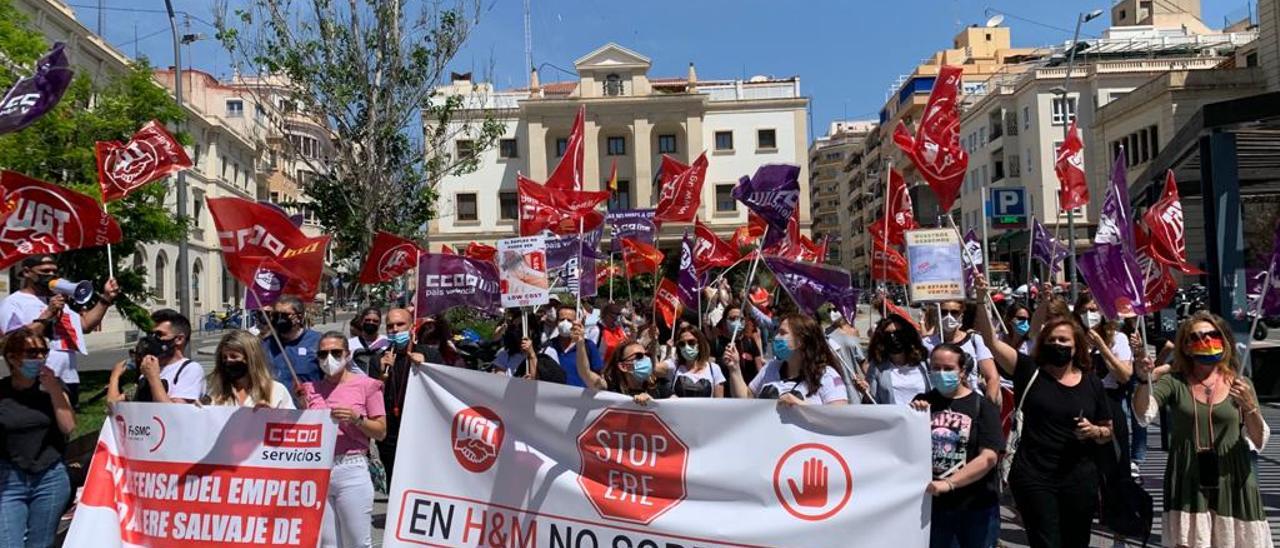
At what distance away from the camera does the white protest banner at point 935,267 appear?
6543mm

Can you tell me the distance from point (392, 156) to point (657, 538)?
14.1m

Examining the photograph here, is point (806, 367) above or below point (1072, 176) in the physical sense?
below

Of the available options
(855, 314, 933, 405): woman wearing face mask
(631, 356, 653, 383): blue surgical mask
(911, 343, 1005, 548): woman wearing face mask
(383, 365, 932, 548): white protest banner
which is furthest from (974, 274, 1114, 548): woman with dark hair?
(631, 356, 653, 383): blue surgical mask

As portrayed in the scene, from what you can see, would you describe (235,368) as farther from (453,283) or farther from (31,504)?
(453,283)

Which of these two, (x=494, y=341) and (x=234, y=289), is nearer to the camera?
(x=494, y=341)

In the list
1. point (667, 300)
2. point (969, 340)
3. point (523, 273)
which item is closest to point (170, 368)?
point (523, 273)

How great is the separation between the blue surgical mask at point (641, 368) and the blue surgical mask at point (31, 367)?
2.95m

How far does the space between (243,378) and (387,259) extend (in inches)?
182

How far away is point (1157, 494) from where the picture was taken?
8.41 metres

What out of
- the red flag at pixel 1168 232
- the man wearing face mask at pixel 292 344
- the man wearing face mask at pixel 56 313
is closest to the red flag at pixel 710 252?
the red flag at pixel 1168 232

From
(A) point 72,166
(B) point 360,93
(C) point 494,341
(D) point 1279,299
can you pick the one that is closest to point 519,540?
(C) point 494,341

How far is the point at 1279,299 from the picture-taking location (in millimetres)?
9961

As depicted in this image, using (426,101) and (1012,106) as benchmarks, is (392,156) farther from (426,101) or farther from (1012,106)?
(1012,106)

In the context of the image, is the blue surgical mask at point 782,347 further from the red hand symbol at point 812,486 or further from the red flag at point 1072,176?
the red flag at point 1072,176
